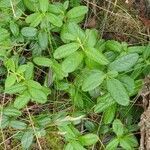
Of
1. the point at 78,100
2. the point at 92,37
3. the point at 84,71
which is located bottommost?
the point at 78,100

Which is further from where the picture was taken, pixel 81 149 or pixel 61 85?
pixel 61 85

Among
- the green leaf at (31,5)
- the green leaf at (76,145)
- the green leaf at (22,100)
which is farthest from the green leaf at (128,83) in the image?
the green leaf at (31,5)

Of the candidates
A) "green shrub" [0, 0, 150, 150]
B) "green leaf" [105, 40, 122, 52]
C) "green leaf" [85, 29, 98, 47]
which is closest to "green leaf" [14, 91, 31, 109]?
"green shrub" [0, 0, 150, 150]

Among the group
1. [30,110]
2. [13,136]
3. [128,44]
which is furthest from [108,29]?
[13,136]

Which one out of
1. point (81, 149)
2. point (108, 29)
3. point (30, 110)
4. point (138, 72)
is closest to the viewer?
point (81, 149)

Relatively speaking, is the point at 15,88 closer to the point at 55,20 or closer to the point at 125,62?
the point at 55,20

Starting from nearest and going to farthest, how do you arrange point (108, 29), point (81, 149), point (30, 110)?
point (81, 149)
point (30, 110)
point (108, 29)

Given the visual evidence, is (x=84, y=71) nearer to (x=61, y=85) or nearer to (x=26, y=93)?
(x=61, y=85)
